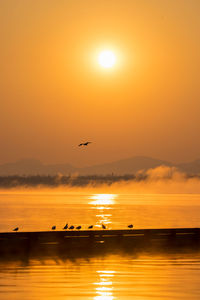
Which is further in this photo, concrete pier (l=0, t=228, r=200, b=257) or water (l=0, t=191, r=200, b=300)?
concrete pier (l=0, t=228, r=200, b=257)

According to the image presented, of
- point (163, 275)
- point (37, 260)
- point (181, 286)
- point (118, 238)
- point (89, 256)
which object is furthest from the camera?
point (118, 238)

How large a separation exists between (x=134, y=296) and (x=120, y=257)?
567 inches

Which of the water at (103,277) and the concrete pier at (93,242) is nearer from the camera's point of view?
the water at (103,277)

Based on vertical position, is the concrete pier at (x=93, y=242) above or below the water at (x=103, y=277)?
above

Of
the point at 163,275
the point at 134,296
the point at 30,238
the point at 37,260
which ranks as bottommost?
the point at 134,296

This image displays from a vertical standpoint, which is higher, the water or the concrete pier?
the concrete pier

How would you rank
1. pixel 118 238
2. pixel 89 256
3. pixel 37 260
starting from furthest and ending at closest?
pixel 118 238 → pixel 89 256 → pixel 37 260

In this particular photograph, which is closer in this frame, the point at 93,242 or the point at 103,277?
the point at 103,277

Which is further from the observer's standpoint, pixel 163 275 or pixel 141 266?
pixel 141 266

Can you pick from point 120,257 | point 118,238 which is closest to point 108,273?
point 120,257

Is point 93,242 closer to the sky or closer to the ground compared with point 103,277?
closer to the sky

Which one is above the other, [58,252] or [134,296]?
[58,252]

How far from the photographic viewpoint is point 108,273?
111ft

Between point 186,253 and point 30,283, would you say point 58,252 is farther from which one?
point 30,283
